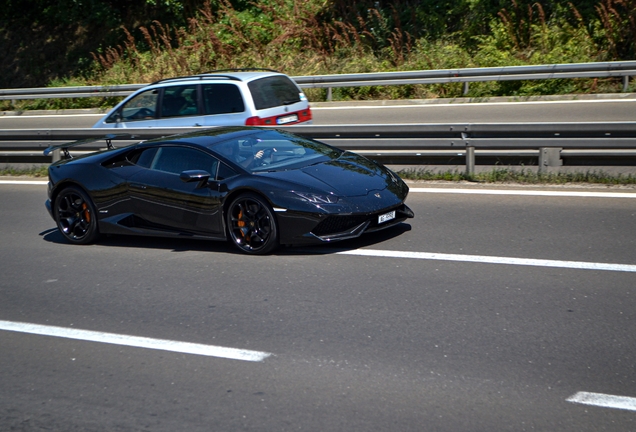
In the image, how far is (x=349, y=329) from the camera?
5.79 metres

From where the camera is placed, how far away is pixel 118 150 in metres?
9.24

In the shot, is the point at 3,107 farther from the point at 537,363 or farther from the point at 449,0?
the point at 537,363

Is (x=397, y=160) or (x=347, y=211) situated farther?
(x=397, y=160)

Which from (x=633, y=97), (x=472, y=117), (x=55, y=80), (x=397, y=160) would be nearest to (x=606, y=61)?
(x=633, y=97)

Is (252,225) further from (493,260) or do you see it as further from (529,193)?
(529,193)

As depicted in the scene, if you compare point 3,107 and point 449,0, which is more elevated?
point 449,0

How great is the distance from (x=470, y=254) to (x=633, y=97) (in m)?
11.3

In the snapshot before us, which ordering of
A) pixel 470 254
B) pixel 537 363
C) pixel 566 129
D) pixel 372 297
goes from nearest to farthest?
pixel 537 363 → pixel 372 297 → pixel 470 254 → pixel 566 129

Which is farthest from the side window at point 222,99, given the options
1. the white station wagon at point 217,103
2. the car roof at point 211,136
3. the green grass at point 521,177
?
the car roof at point 211,136

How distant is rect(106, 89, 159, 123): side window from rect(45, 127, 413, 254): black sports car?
4173 mm

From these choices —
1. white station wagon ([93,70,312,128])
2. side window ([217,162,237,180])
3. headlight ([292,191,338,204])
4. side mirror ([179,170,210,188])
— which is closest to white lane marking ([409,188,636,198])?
white station wagon ([93,70,312,128])

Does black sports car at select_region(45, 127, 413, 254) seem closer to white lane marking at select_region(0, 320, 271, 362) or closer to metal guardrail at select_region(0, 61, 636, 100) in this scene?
white lane marking at select_region(0, 320, 271, 362)

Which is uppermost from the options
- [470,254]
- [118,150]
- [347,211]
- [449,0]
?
[449,0]

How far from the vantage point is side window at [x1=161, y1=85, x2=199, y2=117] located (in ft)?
42.8
